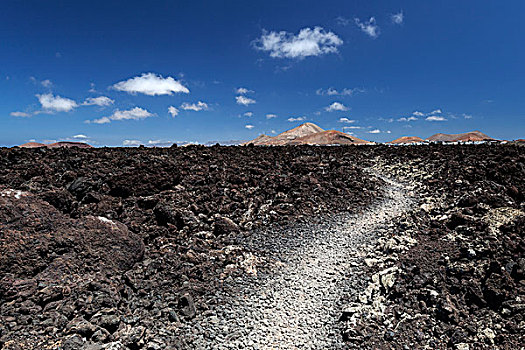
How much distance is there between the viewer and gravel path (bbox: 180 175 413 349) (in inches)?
261

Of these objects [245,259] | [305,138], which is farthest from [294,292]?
[305,138]

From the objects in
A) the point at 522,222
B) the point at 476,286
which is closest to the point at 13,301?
the point at 476,286

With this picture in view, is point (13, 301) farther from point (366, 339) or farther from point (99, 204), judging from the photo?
point (366, 339)

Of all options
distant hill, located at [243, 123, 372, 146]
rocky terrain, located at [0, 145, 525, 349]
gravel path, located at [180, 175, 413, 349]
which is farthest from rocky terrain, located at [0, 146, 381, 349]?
distant hill, located at [243, 123, 372, 146]

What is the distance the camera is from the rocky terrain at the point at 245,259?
6148 millimetres

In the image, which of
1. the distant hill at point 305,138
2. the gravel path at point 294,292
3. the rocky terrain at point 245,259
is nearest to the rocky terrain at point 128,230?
the rocky terrain at point 245,259

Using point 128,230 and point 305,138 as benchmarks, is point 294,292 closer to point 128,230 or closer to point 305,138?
point 128,230

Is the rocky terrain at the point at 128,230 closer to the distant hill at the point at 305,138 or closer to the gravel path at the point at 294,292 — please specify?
the gravel path at the point at 294,292

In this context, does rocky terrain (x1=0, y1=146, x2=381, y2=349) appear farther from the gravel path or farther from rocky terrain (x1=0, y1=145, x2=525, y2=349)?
the gravel path

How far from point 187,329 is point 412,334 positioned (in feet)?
17.4

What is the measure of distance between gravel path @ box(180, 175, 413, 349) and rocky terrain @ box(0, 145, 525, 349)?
0.04 meters

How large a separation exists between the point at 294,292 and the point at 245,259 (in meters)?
2.01

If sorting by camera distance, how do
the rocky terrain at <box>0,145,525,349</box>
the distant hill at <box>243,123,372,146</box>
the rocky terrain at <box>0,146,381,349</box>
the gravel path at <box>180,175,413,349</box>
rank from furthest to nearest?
1. the distant hill at <box>243,123,372,146</box>
2. the gravel path at <box>180,175,413,349</box>
3. the rocky terrain at <box>0,145,525,349</box>
4. the rocky terrain at <box>0,146,381,349</box>

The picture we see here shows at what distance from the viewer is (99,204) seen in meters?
10.3
